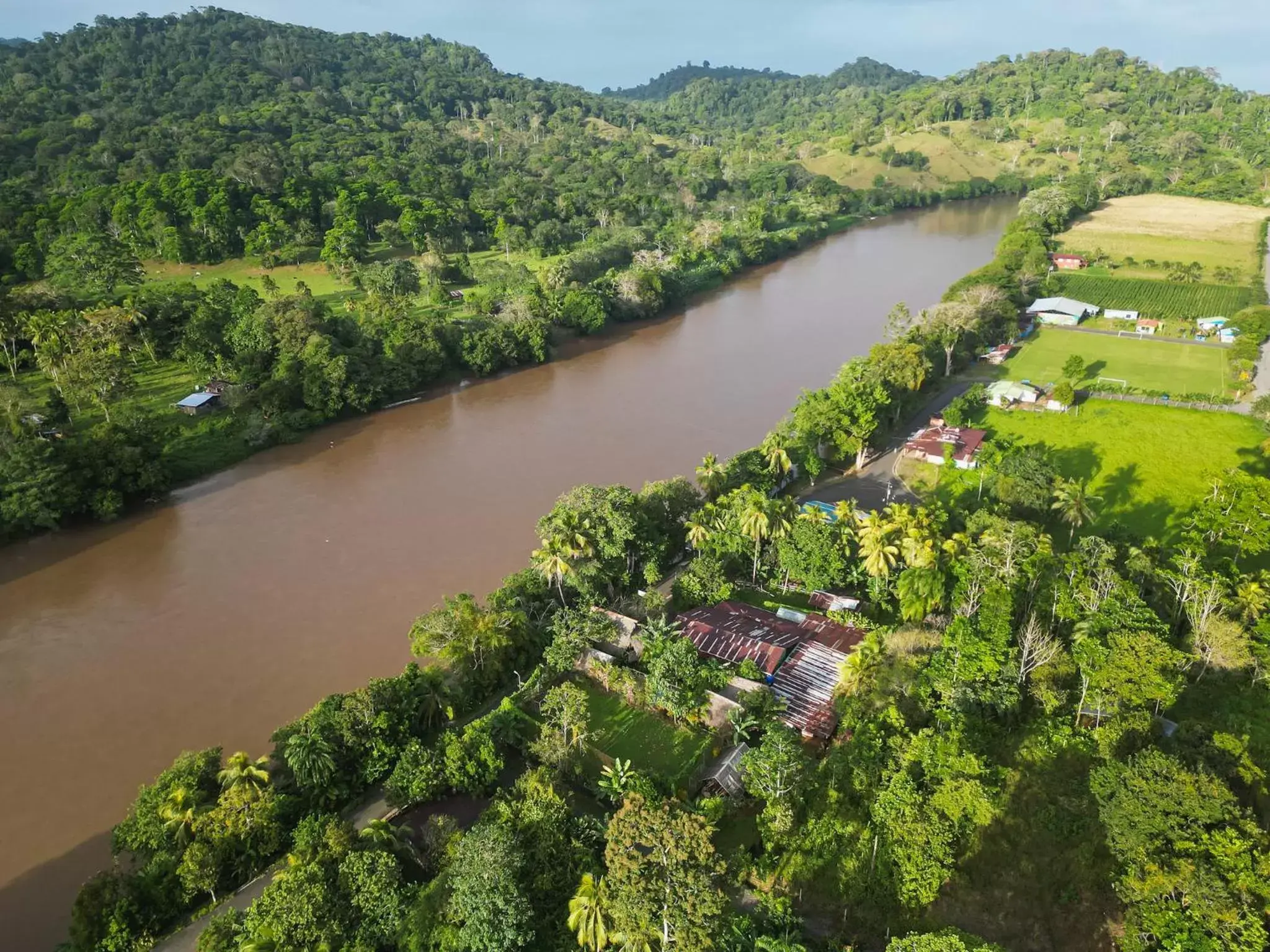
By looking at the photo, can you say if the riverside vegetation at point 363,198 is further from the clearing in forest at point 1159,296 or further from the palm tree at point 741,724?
the clearing in forest at point 1159,296

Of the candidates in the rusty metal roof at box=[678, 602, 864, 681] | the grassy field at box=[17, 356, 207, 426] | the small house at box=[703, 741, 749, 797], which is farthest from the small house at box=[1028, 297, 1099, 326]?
the grassy field at box=[17, 356, 207, 426]

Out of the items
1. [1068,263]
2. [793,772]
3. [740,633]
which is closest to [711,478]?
[740,633]

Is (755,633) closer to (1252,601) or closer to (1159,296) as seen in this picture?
(1252,601)

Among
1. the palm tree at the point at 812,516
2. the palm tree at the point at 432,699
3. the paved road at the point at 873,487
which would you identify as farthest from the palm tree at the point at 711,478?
the palm tree at the point at 432,699

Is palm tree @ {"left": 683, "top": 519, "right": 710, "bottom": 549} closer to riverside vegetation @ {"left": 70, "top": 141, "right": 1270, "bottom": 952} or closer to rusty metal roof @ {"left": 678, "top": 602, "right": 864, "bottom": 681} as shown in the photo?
riverside vegetation @ {"left": 70, "top": 141, "right": 1270, "bottom": 952}

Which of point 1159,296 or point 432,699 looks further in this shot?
point 1159,296

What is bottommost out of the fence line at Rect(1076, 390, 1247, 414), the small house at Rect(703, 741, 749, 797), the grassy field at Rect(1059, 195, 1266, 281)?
the small house at Rect(703, 741, 749, 797)
